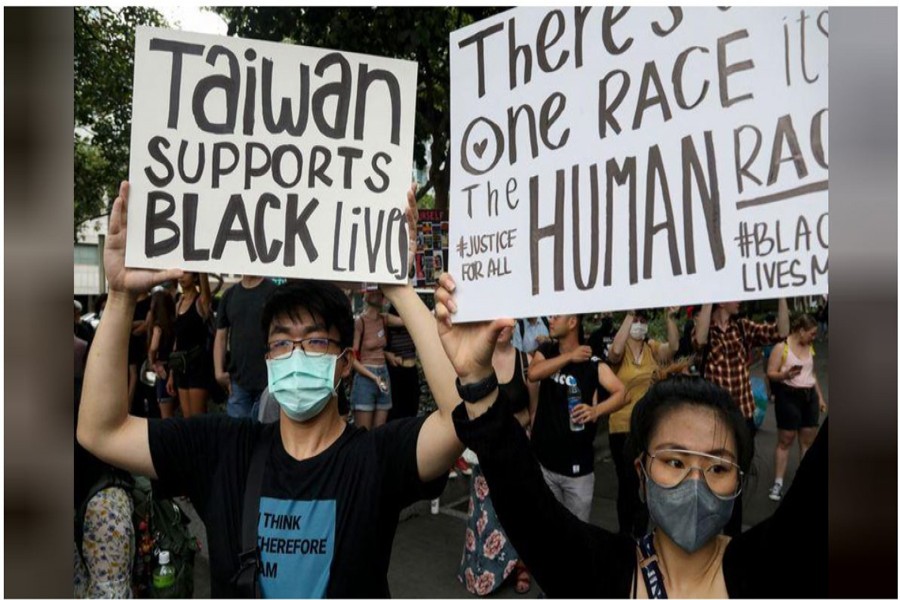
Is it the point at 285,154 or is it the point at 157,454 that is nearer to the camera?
the point at 157,454

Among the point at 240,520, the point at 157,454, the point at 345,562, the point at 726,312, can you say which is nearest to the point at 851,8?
the point at 345,562

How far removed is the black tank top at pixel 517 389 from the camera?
3660 millimetres

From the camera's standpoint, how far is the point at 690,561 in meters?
1.55

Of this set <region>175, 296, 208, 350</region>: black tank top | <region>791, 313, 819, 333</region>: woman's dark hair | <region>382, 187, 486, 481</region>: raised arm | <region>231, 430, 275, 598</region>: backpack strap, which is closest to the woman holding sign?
<region>382, 187, 486, 481</region>: raised arm

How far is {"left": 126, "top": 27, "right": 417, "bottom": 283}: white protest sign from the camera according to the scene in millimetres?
1849

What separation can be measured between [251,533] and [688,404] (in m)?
1.18

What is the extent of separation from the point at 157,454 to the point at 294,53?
4.08 ft

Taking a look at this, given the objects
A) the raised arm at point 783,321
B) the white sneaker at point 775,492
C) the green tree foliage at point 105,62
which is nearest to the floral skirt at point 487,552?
the white sneaker at point 775,492

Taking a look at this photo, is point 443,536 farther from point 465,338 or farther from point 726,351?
point 465,338

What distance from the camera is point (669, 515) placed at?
1.53 metres

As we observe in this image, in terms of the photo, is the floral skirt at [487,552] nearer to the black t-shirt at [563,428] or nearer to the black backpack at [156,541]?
the black t-shirt at [563,428]

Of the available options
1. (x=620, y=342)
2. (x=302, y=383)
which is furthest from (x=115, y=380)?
(x=620, y=342)

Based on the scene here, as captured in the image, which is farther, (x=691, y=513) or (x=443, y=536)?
(x=443, y=536)

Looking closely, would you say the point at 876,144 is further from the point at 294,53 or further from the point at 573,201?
the point at 294,53
